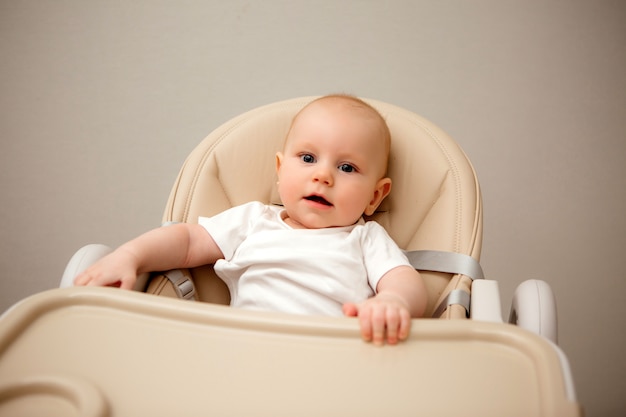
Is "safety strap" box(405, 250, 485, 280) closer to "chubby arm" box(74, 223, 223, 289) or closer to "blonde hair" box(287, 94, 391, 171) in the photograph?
"blonde hair" box(287, 94, 391, 171)

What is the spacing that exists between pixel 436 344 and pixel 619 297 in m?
1.30

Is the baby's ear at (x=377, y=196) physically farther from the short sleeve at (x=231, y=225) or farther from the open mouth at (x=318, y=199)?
the short sleeve at (x=231, y=225)

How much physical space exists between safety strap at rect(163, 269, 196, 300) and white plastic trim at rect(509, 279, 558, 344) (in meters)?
0.59

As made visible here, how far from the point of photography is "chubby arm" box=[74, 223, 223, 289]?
0.82 m

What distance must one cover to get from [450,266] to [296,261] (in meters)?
0.29

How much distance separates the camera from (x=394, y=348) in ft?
2.14

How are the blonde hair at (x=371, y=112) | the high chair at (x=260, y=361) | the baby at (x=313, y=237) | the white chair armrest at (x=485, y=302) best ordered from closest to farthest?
the high chair at (x=260, y=361) < the white chair armrest at (x=485, y=302) < the baby at (x=313, y=237) < the blonde hair at (x=371, y=112)

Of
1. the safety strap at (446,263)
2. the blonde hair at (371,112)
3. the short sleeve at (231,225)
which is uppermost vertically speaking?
the blonde hair at (371,112)

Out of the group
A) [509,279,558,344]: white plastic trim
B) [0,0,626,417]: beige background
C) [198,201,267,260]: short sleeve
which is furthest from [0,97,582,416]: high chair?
[0,0,626,417]: beige background

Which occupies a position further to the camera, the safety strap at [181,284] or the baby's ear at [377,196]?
the baby's ear at [377,196]

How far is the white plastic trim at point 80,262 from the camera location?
855 millimetres

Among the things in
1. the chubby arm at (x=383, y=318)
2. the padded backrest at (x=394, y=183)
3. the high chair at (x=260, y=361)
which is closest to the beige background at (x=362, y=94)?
the padded backrest at (x=394, y=183)

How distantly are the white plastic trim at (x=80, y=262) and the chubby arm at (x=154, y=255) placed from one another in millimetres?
39

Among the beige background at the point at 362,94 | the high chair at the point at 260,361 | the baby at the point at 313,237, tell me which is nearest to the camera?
the high chair at the point at 260,361
